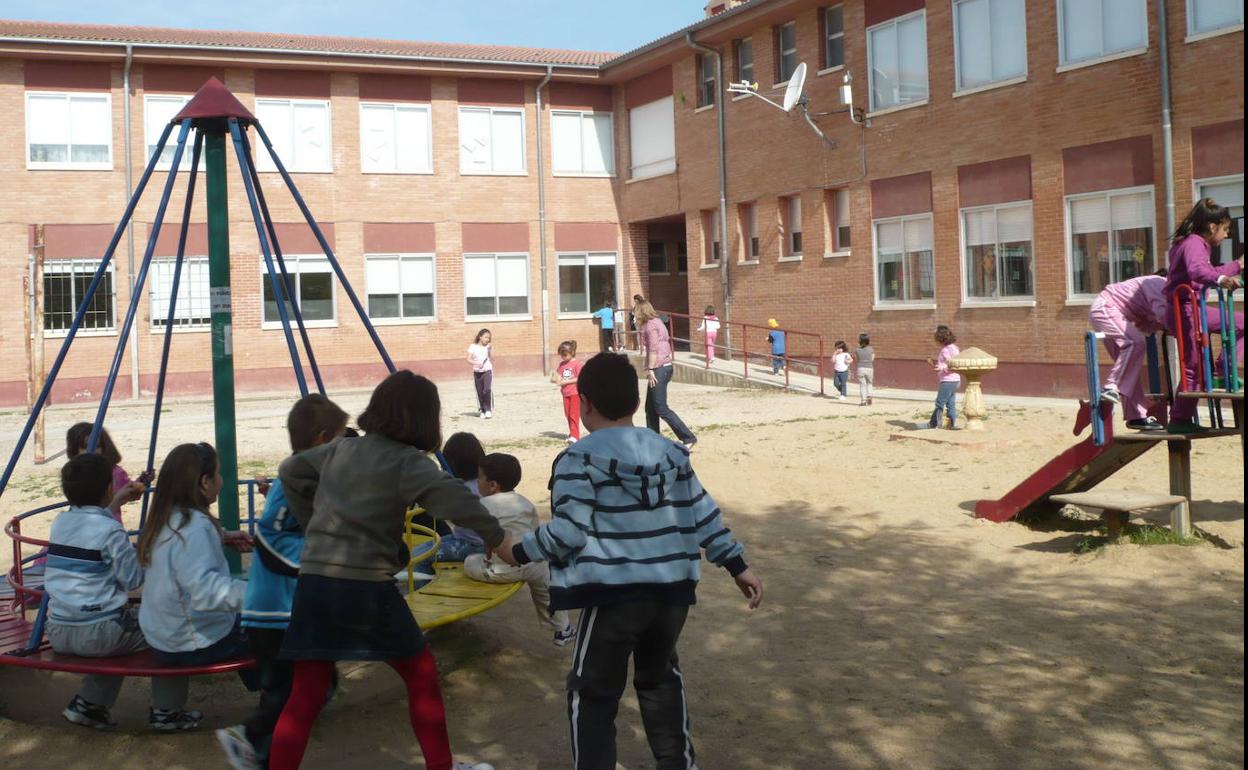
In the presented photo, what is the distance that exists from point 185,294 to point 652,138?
465 inches

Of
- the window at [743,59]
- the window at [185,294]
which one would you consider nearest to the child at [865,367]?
the window at [743,59]

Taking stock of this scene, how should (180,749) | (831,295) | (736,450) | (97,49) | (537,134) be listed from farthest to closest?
(537,134), (97,49), (831,295), (736,450), (180,749)

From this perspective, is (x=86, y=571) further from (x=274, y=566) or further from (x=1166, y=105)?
(x=1166, y=105)

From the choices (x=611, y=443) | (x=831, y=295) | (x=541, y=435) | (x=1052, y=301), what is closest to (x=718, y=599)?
(x=611, y=443)

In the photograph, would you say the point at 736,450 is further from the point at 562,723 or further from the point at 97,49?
the point at 97,49

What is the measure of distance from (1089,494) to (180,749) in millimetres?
6610

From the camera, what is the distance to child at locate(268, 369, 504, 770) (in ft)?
14.0

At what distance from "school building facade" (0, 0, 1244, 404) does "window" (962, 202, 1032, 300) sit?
51 millimetres

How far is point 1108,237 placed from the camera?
1923 cm

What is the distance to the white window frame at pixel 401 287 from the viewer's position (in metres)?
28.9

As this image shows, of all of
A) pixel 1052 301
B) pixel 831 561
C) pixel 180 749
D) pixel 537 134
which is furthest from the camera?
pixel 537 134

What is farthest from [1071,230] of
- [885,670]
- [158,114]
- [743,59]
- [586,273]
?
[158,114]

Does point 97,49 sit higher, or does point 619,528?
point 97,49

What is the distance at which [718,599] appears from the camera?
7.62 metres
